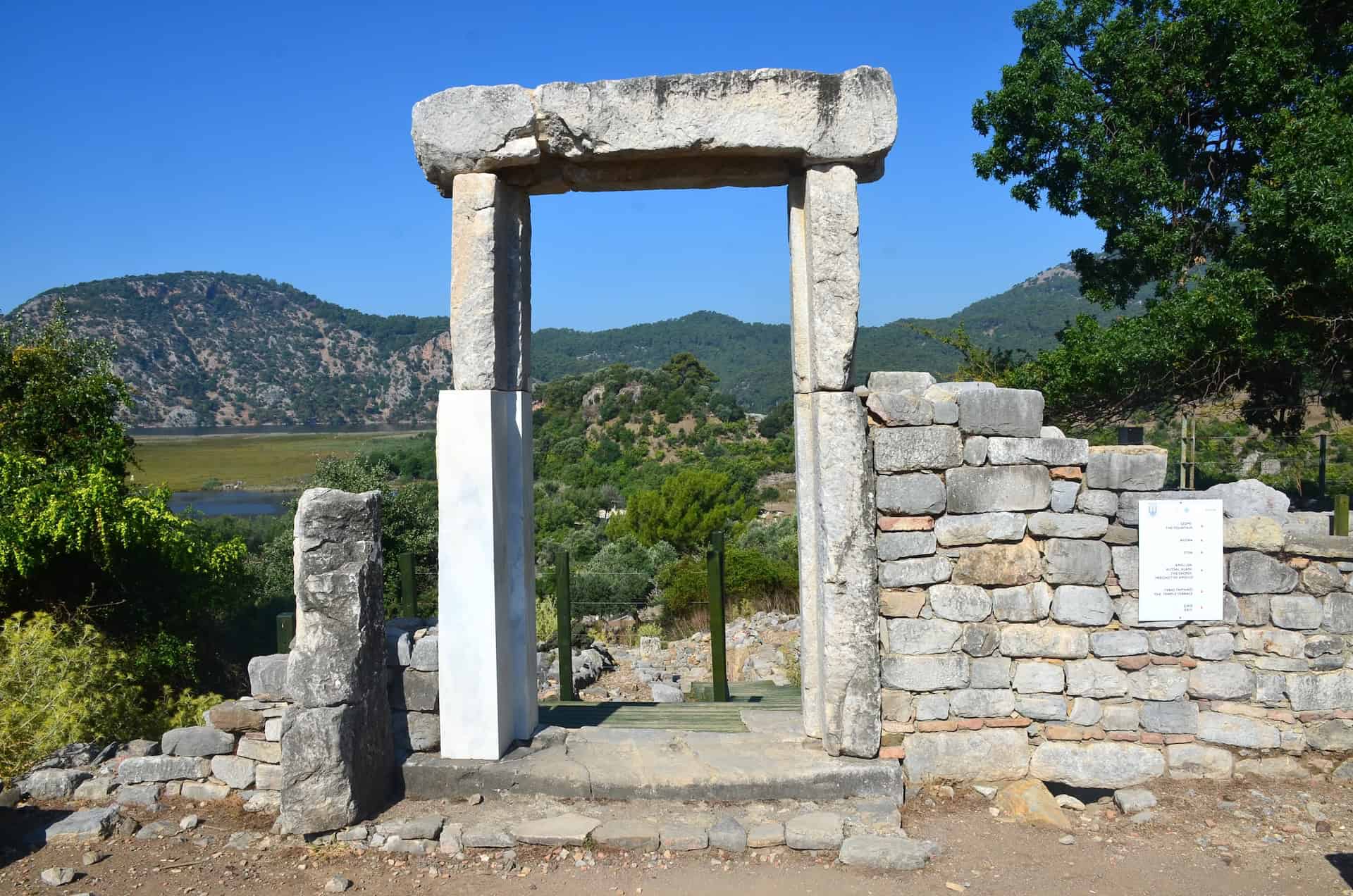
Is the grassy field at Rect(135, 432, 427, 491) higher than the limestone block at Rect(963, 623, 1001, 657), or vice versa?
the grassy field at Rect(135, 432, 427, 491)

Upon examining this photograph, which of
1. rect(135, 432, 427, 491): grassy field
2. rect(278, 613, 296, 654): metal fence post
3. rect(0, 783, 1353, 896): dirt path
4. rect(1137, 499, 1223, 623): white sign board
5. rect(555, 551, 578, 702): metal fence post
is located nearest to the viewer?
rect(0, 783, 1353, 896): dirt path

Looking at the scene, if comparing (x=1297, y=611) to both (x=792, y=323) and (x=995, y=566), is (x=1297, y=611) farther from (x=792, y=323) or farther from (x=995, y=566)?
(x=792, y=323)

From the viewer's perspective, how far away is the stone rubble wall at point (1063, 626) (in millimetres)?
5391

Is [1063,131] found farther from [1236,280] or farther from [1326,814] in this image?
[1326,814]

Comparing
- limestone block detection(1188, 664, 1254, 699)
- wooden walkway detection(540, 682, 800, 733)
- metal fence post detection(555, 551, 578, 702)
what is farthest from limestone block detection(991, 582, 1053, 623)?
metal fence post detection(555, 551, 578, 702)

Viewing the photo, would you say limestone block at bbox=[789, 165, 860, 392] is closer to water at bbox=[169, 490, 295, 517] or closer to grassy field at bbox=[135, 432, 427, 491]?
grassy field at bbox=[135, 432, 427, 491]

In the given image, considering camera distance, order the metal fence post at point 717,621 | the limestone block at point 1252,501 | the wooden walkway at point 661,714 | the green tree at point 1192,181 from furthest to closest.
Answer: the green tree at point 1192,181
the metal fence post at point 717,621
the wooden walkway at point 661,714
the limestone block at point 1252,501

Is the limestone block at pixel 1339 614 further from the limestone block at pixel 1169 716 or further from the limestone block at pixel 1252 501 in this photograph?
the limestone block at pixel 1169 716

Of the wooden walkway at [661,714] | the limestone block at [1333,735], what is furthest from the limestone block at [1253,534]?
the wooden walkway at [661,714]

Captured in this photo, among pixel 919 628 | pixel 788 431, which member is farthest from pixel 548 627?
pixel 788 431

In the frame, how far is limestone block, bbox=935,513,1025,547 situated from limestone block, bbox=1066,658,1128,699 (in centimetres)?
83

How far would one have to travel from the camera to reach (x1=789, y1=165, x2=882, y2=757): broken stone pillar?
529cm

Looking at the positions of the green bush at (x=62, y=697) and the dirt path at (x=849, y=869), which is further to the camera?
→ the green bush at (x=62, y=697)

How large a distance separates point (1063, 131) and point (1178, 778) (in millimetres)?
10855
